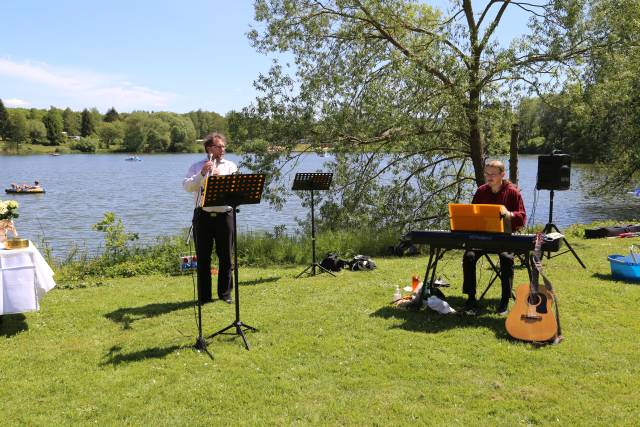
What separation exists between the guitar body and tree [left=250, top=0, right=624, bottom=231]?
6.21m

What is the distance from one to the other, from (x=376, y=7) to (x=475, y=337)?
841 centimetres

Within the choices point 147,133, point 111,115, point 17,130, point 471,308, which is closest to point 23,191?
point 471,308

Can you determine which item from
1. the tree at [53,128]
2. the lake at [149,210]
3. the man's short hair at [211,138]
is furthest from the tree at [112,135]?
the man's short hair at [211,138]

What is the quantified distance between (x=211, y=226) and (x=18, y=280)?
6.37 feet

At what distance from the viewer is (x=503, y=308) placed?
536 cm

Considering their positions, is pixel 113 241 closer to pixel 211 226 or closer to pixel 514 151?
pixel 211 226

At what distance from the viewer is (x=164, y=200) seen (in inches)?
1037

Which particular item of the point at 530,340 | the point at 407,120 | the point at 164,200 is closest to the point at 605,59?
the point at 407,120

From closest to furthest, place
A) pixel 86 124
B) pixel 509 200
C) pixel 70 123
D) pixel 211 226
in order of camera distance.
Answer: pixel 509 200
pixel 211 226
pixel 70 123
pixel 86 124

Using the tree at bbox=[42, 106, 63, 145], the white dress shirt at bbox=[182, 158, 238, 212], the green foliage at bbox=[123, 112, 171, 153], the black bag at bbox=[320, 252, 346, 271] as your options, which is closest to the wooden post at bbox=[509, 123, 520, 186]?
the black bag at bbox=[320, 252, 346, 271]

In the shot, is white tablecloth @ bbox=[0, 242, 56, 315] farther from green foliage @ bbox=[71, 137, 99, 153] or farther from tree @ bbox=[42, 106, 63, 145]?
tree @ bbox=[42, 106, 63, 145]

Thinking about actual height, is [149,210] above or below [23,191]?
below

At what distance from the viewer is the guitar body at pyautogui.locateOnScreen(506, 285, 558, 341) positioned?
449cm

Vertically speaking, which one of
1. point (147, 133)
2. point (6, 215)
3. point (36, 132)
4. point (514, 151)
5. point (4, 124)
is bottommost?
point (6, 215)
